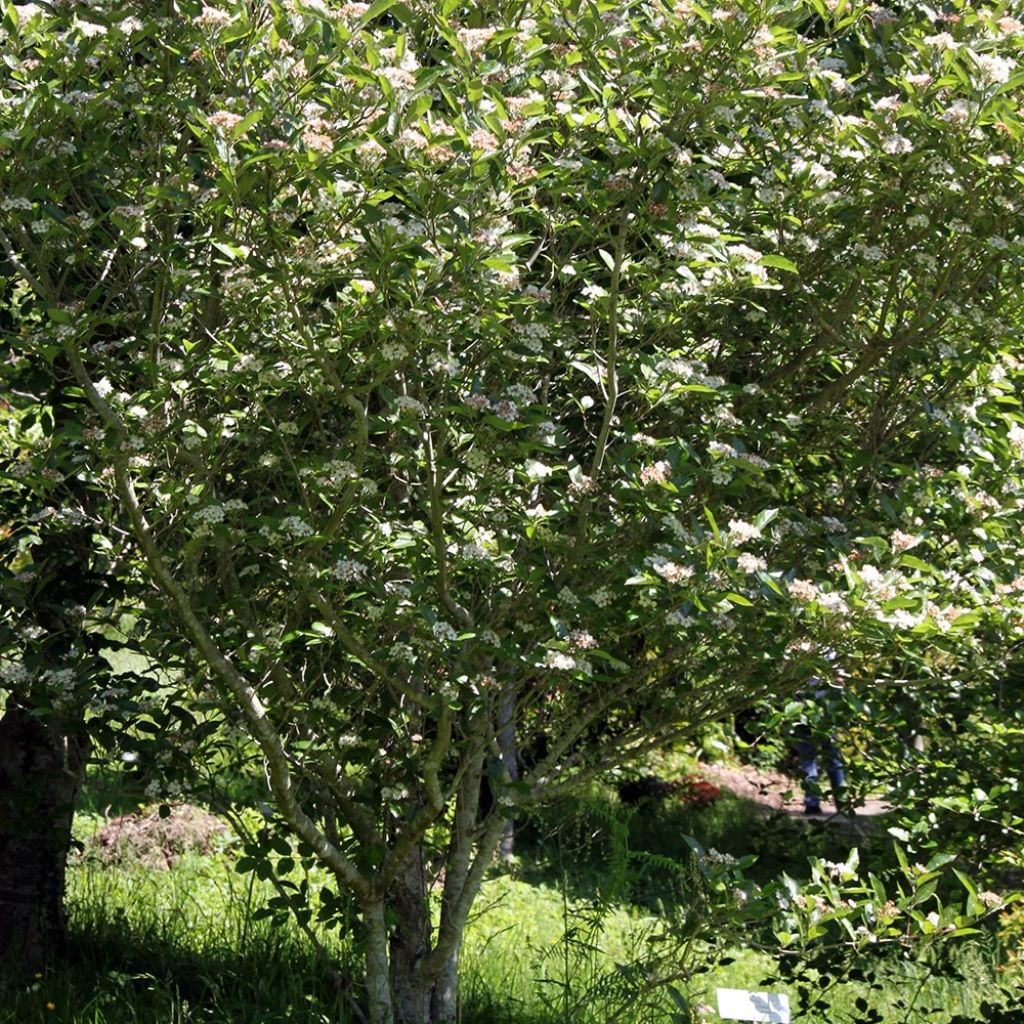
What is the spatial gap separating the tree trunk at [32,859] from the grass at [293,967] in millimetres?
146

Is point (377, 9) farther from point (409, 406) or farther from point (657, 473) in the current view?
point (657, 473)

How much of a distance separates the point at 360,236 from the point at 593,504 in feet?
3.36

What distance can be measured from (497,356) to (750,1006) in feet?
6.34

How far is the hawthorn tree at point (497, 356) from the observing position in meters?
3.15

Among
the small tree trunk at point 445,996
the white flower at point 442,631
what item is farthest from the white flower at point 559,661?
the small tree trunk at point 445,996

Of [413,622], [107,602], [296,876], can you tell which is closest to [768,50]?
[413,622]

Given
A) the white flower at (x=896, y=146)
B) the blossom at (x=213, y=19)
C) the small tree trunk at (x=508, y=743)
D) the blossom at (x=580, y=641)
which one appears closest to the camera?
the blossom at (x=213, y=19)

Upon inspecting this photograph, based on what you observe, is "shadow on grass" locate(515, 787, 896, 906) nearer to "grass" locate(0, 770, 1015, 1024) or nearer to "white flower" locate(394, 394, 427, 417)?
"grass" locate(0, 770, 1015, 1024)

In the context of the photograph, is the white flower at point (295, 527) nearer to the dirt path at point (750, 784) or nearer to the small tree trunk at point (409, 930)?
the small tree trunk at point (409, 930)

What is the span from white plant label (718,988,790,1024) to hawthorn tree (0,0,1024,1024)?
0.78 m

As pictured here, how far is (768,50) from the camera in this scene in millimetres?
3277

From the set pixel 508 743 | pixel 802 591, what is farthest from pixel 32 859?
pixel 802 591

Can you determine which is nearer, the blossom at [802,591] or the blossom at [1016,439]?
the blossom at [802,591]

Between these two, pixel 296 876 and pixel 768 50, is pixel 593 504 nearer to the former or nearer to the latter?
pixel 768 50
